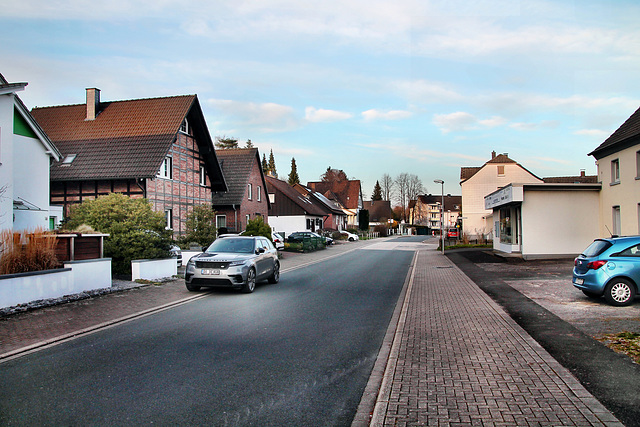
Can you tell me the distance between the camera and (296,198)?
2143 inches

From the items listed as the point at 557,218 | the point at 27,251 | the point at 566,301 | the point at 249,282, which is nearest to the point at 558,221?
the point at 557,218

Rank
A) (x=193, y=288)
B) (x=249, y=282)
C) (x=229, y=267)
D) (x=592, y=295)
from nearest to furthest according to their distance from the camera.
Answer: (x=592, y=295) → (x=229, y=267) → (x=249, y=282) → (x=193, y=288)

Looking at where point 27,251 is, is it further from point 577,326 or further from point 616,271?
point 616,271

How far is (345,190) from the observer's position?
3944 inches

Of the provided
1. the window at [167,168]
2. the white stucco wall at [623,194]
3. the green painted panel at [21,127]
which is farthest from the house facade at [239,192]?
the white stucco wall at [623,194]

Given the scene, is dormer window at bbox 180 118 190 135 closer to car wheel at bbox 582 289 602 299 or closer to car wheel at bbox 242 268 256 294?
car wheel at bbox 242 268 256 294

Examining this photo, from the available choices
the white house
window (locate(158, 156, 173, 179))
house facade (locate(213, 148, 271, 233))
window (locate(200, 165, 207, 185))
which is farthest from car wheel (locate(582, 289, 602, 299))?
house facade (locate(213, 148, 271, 233))

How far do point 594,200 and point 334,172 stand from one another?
95765mm

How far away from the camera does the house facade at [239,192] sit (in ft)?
118

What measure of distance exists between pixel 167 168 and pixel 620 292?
899 inches

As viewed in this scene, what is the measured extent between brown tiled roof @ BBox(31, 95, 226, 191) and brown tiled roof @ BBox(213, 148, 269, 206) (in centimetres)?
405

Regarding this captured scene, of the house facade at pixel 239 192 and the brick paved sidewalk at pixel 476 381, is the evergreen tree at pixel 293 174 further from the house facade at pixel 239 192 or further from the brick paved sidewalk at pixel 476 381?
the brick paved sidewalk at pixel 476 381

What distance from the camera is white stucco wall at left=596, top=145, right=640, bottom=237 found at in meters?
19.8

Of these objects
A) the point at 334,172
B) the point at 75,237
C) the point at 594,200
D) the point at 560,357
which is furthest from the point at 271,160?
the point at 560,357
